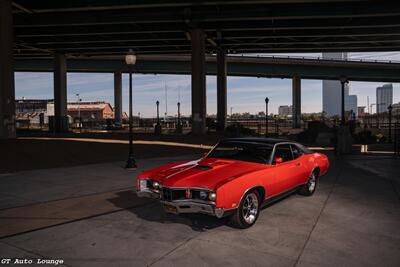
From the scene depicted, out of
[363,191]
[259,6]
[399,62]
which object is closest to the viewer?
[363,191]

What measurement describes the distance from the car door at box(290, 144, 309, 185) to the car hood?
1.35 metres

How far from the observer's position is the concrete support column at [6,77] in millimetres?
22578

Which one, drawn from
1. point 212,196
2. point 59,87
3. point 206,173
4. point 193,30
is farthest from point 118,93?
point 212,196

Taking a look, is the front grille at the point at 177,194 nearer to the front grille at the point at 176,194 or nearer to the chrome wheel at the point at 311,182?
the front grille at the point at 176,194

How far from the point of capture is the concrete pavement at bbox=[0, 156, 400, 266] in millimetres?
4762

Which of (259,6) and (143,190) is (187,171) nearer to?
(143,190)

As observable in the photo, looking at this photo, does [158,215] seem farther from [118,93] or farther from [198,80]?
[118,93]

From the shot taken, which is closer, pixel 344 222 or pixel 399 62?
pixel 344 222

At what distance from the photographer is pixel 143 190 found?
6.59 m

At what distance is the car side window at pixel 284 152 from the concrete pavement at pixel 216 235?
1055 mm

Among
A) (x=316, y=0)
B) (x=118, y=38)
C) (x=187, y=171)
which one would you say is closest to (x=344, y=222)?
(x=187, y=171)

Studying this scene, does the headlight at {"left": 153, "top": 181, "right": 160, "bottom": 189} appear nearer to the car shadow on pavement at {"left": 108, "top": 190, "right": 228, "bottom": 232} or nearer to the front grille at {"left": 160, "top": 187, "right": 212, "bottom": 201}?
the front grille at {"left": 160, "top": 187, "right": 212, "bottom": 201}

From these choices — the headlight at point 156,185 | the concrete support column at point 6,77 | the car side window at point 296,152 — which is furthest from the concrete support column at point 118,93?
the headlight at point 156,185

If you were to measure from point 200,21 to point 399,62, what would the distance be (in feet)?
163
